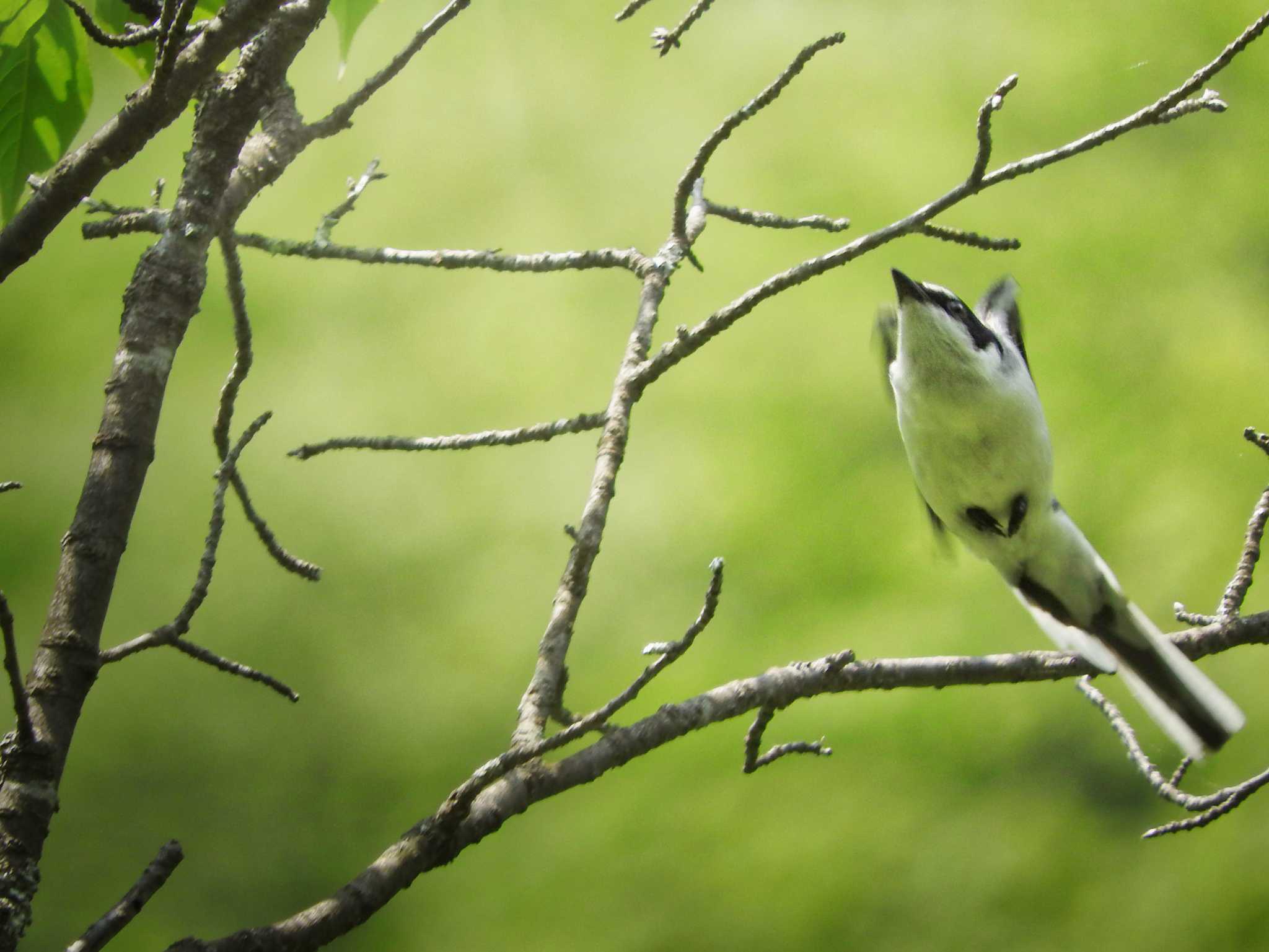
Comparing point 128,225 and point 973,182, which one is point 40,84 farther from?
point 973,182

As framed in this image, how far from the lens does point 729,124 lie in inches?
34.5

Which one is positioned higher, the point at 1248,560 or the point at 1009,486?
the point at 1009,486

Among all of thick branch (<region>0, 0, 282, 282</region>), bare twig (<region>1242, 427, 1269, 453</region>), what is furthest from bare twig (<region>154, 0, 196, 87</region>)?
bare twig (<region>1242, 427, 1269, 453</region>)

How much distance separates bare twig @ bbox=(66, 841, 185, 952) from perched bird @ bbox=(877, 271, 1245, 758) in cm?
93

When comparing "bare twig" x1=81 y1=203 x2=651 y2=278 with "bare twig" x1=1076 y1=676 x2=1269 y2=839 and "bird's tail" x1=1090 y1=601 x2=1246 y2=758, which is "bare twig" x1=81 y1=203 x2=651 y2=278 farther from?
"bird's tail" x1=1090 y1=601 x2=1246 y2=758

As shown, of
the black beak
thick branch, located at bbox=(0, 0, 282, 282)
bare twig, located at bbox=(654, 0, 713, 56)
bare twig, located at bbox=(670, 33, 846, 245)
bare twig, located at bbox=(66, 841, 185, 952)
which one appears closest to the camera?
bare twig, located at bbox=(66, 841, 185, 952)

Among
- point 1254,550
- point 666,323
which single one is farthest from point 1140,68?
point 1254,550

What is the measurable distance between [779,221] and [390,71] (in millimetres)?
384

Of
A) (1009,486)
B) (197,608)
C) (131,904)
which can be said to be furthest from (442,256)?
(1009,486)

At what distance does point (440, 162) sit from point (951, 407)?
950 mm

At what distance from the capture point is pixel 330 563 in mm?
1602

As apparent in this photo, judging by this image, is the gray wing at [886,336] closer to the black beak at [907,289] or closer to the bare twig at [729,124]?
the black beak at [907,289]

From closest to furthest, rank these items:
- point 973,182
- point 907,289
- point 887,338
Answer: point 973,182, point 907,289, point 887,338

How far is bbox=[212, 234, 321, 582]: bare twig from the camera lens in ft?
2.82
